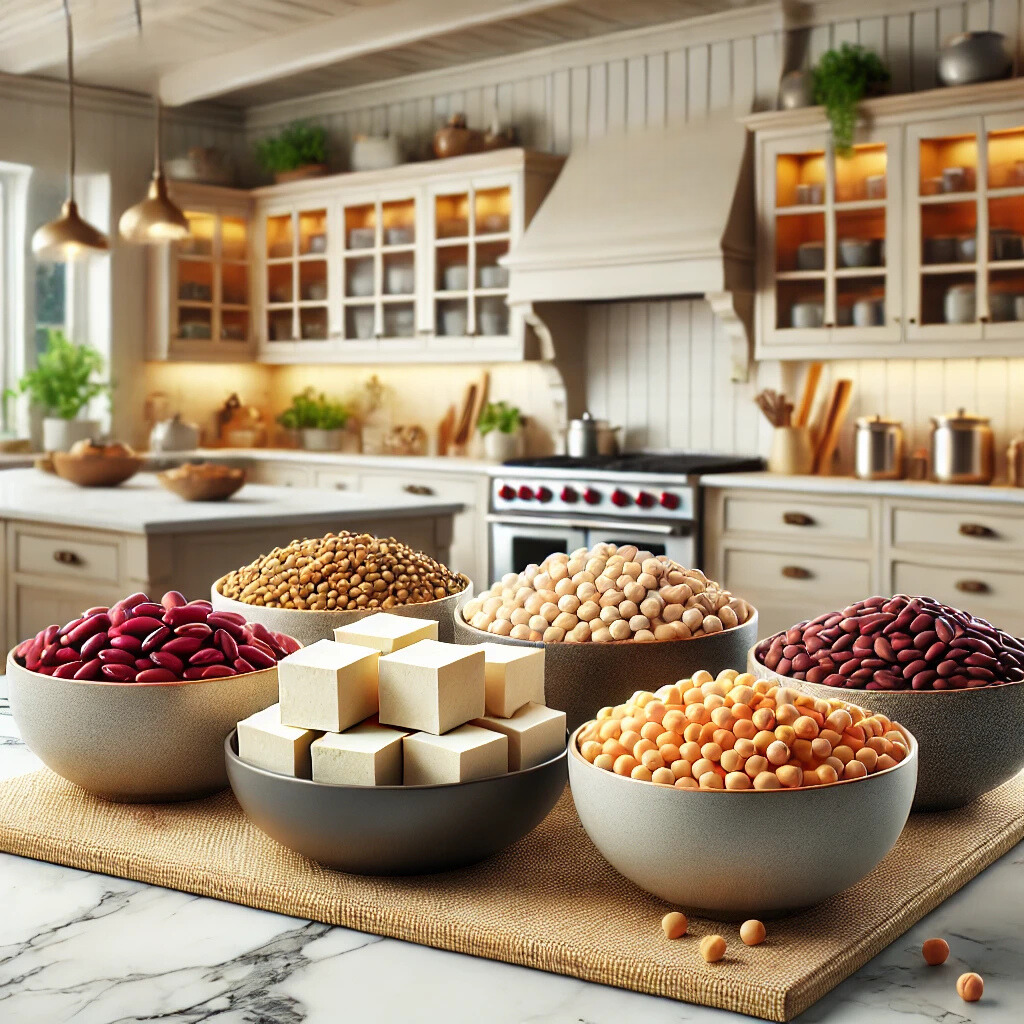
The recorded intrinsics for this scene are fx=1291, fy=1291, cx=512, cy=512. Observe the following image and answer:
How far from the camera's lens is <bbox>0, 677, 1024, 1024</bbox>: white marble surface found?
938 millimetres

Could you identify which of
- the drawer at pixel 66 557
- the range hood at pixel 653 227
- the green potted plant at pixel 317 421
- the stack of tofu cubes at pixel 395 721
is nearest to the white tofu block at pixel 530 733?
the stack of tofu cubes at pixel 395 721

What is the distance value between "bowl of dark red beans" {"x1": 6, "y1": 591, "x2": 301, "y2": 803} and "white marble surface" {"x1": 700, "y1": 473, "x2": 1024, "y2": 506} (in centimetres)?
345

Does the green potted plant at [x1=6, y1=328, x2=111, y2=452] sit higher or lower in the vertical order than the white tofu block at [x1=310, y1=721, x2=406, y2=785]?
higher

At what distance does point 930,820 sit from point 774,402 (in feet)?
13.4

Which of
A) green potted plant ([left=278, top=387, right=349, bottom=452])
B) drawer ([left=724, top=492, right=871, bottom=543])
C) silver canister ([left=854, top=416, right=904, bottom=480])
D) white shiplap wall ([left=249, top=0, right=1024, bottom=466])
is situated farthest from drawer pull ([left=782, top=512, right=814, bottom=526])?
green potted plant ([left=278, top=387, right=349, bottom=452])

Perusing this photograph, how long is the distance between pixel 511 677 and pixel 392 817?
0.58 ft

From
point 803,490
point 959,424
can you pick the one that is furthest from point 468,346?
point 959,424

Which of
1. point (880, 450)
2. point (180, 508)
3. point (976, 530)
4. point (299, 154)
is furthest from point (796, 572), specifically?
point (299, 154)

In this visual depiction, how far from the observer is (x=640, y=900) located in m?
1.12

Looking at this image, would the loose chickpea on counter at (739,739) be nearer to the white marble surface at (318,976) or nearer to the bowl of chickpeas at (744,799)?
the bowl of chickpeas at (744,799)

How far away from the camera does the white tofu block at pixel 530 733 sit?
1168 mm

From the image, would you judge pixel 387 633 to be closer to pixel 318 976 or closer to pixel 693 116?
pixel 318 976

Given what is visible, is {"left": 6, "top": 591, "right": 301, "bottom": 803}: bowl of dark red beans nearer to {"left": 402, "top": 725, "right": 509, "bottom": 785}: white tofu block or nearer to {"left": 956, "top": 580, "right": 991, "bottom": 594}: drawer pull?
{"left": 402, "top": 725, "right": 509, "bottom": 785}: white tofu block

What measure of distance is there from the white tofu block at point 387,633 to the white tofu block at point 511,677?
0.07m
